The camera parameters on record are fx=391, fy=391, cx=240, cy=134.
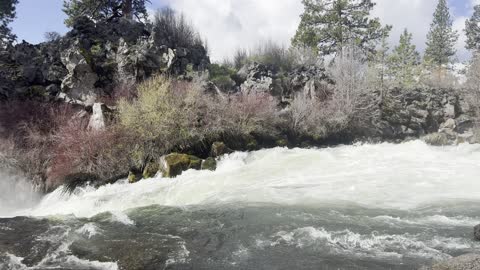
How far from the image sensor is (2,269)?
7453 millimetres

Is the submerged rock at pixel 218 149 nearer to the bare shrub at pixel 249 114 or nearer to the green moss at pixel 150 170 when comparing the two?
the bare shrub at pixel 249 114

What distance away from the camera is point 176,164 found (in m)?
15.9

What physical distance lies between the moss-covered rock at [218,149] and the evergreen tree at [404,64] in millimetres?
20474

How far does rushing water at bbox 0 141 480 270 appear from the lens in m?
7.76

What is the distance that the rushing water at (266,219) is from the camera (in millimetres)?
7762

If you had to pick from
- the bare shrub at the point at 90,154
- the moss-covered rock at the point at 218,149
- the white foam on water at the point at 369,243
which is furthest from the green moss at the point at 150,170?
the white foam on water at the point at 369,243

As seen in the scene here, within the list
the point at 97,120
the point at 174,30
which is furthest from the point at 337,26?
the point at 97,120

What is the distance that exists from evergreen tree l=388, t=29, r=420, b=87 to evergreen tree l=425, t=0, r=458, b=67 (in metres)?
10.1

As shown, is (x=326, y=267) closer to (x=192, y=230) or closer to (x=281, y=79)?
(x=192, y=230)

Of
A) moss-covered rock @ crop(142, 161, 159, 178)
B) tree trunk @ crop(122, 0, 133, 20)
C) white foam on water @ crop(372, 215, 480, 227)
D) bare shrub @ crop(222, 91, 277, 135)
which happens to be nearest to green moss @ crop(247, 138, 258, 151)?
bare shrub @ crop(222, 91, 277, 135)

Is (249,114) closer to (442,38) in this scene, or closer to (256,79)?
(256,79)

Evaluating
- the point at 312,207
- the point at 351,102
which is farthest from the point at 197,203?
the point at 351,102

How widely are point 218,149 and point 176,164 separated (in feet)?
8.81

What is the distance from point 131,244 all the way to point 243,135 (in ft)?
38.6
